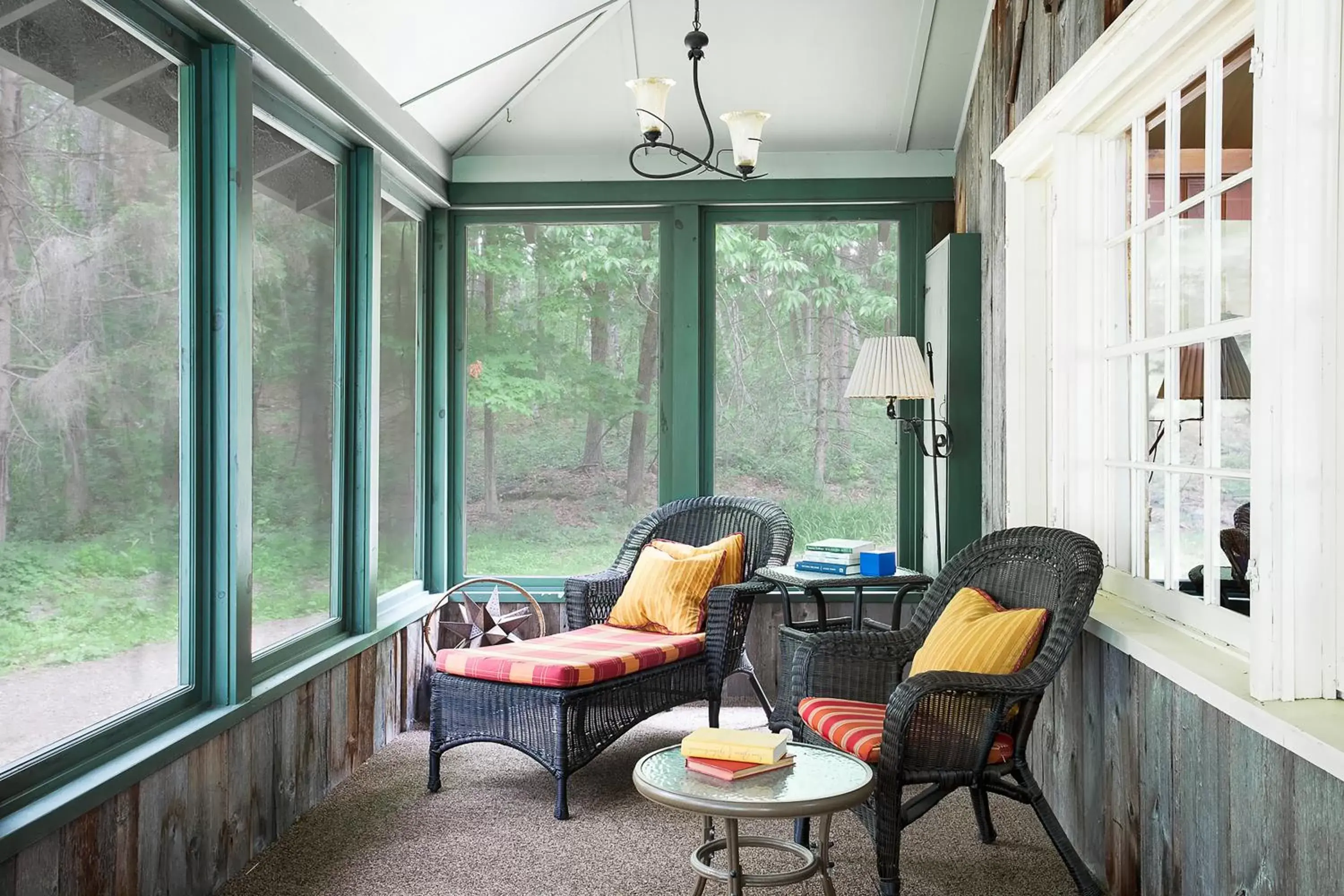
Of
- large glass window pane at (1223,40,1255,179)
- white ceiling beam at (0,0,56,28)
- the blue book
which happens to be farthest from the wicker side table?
white ceiling beam at (0,0,56,28)

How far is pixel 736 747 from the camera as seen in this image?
8.27ft

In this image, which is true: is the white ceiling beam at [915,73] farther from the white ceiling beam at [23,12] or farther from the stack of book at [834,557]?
the white ceiling beam at [23,12]

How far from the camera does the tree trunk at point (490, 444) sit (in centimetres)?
521

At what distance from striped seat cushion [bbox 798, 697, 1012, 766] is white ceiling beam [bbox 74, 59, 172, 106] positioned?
2.30 meters

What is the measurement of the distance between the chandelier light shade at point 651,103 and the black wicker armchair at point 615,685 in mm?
1640

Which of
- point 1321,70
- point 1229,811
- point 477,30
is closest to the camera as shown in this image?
point 1321,70

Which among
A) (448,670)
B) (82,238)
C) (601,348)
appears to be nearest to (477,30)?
(601,348)

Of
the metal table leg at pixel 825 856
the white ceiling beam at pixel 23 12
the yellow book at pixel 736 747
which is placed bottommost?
the metal table leg at pixel 825 856

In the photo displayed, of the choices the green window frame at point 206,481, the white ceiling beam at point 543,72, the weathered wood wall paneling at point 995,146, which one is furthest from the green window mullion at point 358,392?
the weathered wood wall paneling at point 995,146

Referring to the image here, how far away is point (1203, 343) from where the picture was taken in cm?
262

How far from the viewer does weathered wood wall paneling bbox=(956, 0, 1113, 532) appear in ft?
11.4

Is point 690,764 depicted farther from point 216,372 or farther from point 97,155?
point 97,155

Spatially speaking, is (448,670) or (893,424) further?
(893,424)

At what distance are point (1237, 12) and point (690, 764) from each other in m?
1.96
